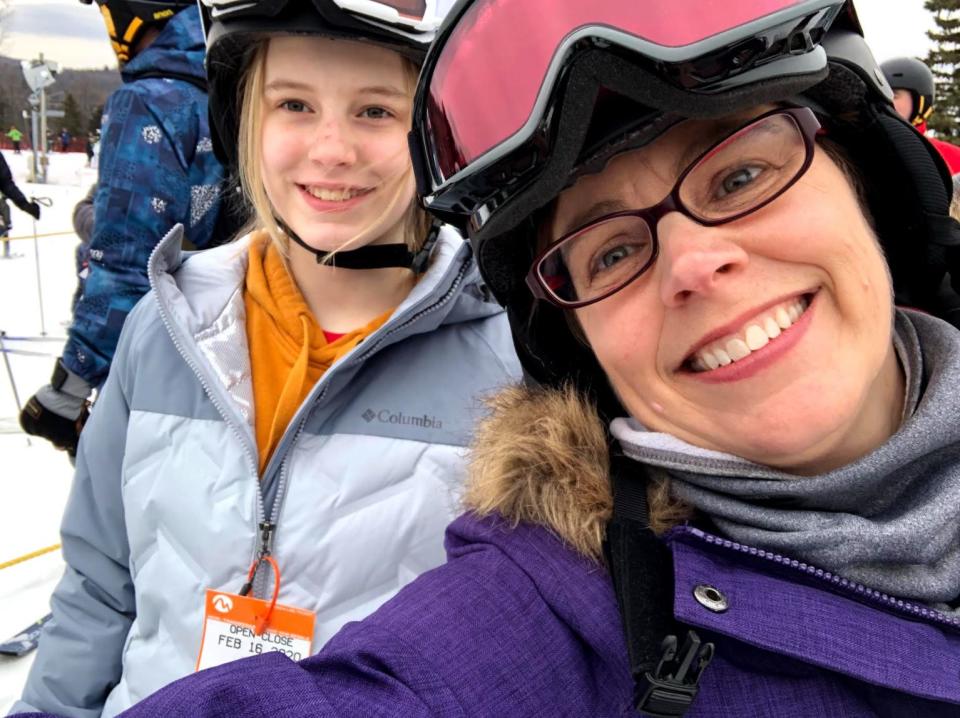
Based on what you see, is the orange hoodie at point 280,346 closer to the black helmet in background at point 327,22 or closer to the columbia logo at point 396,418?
the columbia logo at point 396,418

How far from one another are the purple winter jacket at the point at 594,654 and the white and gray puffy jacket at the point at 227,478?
1.34 ft

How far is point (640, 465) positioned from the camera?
1168 mm

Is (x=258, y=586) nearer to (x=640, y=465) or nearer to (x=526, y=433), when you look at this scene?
(x=526, y=433)

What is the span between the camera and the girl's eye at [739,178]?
3.35 feet

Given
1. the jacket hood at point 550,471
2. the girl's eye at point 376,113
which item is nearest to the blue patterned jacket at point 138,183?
the girl's eye at point 376,113

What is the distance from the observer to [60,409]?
2.48 metres

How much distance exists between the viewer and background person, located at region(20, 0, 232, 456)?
83.2 inches

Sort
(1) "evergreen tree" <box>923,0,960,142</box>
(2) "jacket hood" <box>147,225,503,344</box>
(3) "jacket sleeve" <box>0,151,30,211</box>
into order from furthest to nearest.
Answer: (1) "evergreen tree" <box>923,0,960,142</box>, (3) "jacket sleeve" <box>0,151,30,211</box>, (2) "jacket hood" <box>147,225,503,344</box>

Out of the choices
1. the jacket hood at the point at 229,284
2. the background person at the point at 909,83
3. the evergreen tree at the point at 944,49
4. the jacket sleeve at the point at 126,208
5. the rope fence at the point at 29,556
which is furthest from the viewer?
the evergreen tree at the point at 944,49

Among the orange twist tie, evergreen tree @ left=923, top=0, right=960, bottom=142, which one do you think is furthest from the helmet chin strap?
evergreen tree @ left=923, top=0, right=960, bottom=142

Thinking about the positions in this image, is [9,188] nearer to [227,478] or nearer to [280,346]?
[280,346]

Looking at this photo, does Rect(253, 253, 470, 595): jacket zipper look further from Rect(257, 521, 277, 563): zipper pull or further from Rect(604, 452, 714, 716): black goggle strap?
Rect(604, 452, 714, 716): black goggle strap

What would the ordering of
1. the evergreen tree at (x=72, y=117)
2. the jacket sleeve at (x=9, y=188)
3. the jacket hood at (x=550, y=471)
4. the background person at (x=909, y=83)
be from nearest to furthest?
the jacket hood at (x=550, y=471) → the jacket sleeve at (x=9, y=188) → the background person at (x=909, y=83) → the evergreen tree at (x=72, y=117)

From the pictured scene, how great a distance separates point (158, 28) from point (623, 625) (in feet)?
8.39
